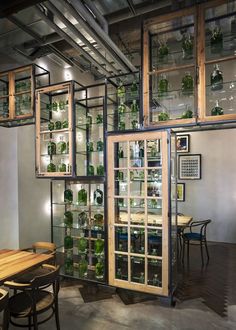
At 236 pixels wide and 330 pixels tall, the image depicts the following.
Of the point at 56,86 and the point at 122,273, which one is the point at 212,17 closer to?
the point at 56,86

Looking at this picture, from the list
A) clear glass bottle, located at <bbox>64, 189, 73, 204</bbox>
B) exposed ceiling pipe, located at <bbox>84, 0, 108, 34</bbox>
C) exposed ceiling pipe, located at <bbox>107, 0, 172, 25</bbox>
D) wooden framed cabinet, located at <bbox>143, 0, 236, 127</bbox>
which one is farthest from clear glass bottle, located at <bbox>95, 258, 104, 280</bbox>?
exposed ceiling pipe, located at <bbox>107, 0, 172, 25</bbox>

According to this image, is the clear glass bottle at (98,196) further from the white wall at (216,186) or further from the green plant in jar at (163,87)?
the white wall at (216,186)

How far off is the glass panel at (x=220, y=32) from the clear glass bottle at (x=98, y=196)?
2.27 m

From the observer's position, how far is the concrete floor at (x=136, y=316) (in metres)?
2.63

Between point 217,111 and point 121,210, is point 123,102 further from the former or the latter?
point 121,210

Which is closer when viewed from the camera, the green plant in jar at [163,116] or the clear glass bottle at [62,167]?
the green plant in jar at [163,116]

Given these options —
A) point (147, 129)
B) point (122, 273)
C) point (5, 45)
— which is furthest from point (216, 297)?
point (5, 45)

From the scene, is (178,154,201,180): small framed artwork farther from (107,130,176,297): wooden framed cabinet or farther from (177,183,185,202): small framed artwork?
(107,130,176,297): wooden framed cabinet

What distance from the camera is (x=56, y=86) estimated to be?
353 cm

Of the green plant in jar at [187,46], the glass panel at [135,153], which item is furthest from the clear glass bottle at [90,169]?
the green plant in jar at [187,46]

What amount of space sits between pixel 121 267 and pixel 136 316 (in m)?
0.69

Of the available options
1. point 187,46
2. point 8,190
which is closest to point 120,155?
point 187,46

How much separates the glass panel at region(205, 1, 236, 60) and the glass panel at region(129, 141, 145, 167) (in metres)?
1.33

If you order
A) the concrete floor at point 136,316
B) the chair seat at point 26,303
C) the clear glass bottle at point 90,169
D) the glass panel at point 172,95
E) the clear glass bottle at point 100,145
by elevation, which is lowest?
the concrete floor at point 136,316
